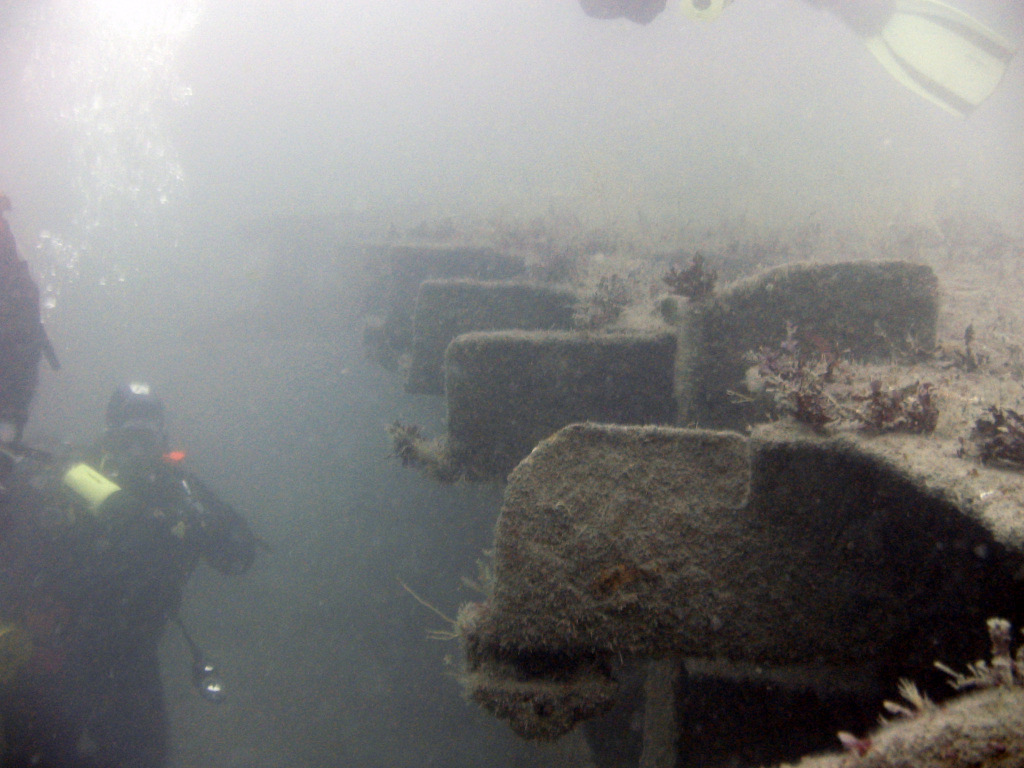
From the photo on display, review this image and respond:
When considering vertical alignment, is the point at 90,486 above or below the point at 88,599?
above

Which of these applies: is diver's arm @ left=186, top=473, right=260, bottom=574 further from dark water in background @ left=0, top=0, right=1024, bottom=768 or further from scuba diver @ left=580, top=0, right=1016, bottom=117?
scuba diver @ left=580, top=0, right=1016, bottom=117

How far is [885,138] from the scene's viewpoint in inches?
2239

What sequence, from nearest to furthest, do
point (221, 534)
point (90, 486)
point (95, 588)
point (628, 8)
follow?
point (90, 486), point (95, 588), point (628, 8), point (221, 534)

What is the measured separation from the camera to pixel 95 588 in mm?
6223

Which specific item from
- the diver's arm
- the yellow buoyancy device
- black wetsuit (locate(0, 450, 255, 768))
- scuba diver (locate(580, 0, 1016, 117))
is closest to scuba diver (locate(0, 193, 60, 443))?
black wetsuit (locate(0, 450, 255, 768))

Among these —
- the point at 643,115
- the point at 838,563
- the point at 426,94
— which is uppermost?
the point at 426,94

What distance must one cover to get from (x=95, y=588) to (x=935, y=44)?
13842 mm

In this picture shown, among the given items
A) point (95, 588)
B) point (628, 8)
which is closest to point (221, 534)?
point (95, 588)

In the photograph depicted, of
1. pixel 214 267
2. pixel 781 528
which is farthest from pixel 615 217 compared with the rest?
pixel 214 267

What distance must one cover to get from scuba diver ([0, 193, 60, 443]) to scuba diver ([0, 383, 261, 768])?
2.97ft

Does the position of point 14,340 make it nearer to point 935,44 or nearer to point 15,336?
point 15,336

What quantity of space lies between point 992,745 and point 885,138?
2916 inches

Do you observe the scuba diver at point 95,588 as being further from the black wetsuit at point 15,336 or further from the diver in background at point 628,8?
the diver in background at point 628,8

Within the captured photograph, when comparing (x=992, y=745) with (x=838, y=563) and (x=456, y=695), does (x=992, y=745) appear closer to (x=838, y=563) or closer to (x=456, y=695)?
(x=838, y=563)
